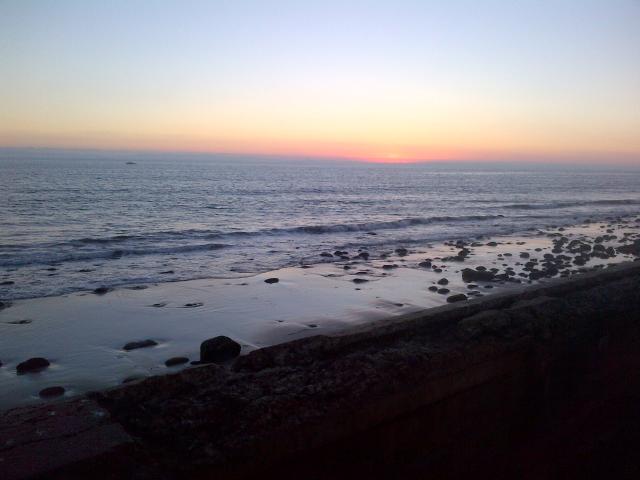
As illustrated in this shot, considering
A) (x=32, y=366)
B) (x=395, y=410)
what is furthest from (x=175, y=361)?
(x=395, y=410)

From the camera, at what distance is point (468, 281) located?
13.6 m

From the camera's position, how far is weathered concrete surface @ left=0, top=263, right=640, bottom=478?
2760 mm

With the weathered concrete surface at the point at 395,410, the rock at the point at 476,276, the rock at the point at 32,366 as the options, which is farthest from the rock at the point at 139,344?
the rock at the point at 476,276

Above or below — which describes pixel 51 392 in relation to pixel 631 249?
below

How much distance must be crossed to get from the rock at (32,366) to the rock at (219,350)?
2.46m

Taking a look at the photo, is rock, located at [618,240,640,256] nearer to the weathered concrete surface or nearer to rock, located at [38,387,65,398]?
the weathered concrete surface

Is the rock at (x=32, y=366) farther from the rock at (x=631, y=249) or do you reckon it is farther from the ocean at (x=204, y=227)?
the rock at (x=631, y=249)

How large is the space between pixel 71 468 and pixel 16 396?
4861 millimetres

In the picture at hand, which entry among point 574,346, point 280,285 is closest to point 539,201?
point 280,285

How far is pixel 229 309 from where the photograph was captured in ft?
35.0

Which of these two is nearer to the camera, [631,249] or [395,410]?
[395,410]

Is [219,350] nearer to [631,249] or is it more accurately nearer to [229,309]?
[229,309]

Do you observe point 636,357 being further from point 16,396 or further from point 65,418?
point 16,396

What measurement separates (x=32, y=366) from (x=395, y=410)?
20.4 ft
